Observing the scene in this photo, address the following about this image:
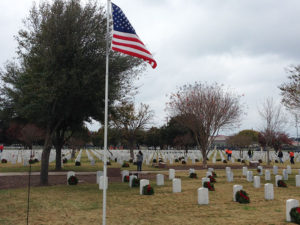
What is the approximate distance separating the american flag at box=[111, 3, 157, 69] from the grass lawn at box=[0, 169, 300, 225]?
15.0 ft

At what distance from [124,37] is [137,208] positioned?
550cm

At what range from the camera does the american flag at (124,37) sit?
761cm

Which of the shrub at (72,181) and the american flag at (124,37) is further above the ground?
the american flag at (124,37)

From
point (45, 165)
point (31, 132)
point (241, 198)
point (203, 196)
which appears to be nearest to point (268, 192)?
point (241, 198)

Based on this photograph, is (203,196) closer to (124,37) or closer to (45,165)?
(124,37)

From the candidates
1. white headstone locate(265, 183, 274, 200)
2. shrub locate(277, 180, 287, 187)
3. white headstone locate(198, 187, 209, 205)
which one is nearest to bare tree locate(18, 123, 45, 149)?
white headstone locate(198, 187, 209, 205)

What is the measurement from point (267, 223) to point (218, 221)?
1261 mm

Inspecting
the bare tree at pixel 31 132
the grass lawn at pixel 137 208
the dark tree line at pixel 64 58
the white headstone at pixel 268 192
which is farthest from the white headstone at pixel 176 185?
the bare tree at pixel 31 132

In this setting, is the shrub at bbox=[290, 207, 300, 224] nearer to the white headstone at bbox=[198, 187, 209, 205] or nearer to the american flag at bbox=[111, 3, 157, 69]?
the white headstone at bbox=[198, 187, 209, 205]

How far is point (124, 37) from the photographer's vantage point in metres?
7.76

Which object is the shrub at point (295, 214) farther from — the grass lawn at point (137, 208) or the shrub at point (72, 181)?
the shrub at point (72, 181)

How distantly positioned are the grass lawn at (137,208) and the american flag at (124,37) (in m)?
4.57

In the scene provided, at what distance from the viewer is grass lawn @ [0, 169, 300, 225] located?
8016 millimetres

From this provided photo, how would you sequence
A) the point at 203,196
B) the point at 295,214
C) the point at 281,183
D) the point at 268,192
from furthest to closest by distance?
the point at 281,183, the point at 268,192, the point at 203,196, the point at 295,214
